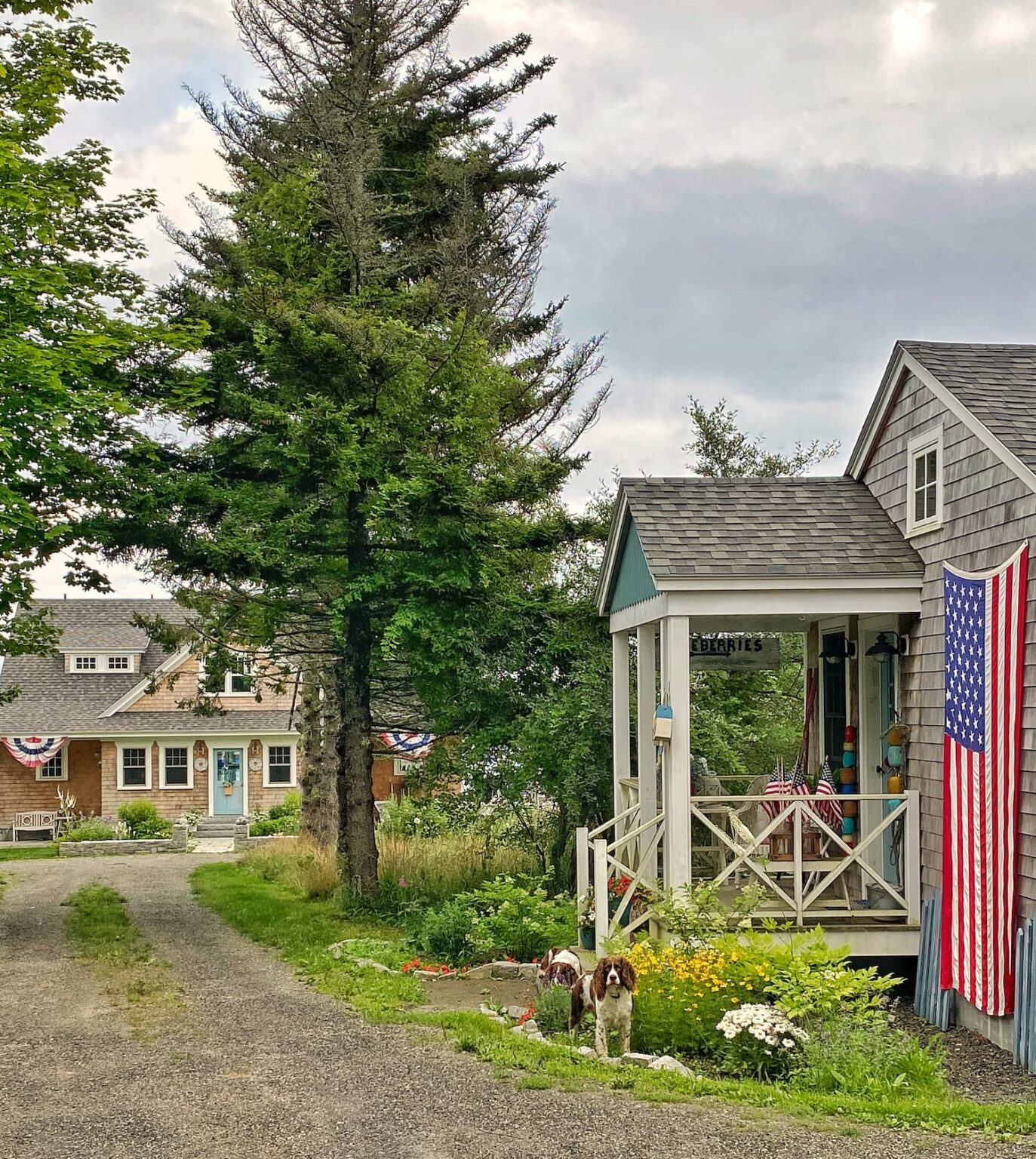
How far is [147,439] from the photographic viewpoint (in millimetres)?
15133

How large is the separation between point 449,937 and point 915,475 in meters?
6.73

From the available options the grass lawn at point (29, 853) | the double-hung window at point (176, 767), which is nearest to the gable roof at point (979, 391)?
the grass lawn at point (29, 853)

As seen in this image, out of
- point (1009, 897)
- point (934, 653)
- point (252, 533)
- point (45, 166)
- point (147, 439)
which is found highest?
point (45, 166)

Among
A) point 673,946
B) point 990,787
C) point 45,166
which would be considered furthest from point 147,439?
point 990,787

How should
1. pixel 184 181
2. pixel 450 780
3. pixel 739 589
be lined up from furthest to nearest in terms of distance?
pixel 184 181 → pixel 450 780 → pixel 739 589

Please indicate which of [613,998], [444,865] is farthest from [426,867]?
[613,998]

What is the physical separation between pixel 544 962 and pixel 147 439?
826 cm

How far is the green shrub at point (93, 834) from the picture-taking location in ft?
100

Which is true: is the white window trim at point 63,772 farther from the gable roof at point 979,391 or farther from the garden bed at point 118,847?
the gable roof at point 979,391

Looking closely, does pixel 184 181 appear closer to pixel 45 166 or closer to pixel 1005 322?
pixel 45 166

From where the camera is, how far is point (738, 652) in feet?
44.7

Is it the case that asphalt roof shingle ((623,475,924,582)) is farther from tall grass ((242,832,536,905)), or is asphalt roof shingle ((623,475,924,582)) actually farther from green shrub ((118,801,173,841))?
green shrub ((118,801,173,841))

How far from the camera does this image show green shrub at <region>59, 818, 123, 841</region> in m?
30.6

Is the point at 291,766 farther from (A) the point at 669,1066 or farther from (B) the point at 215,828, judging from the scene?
(A) the point at 669,1066
